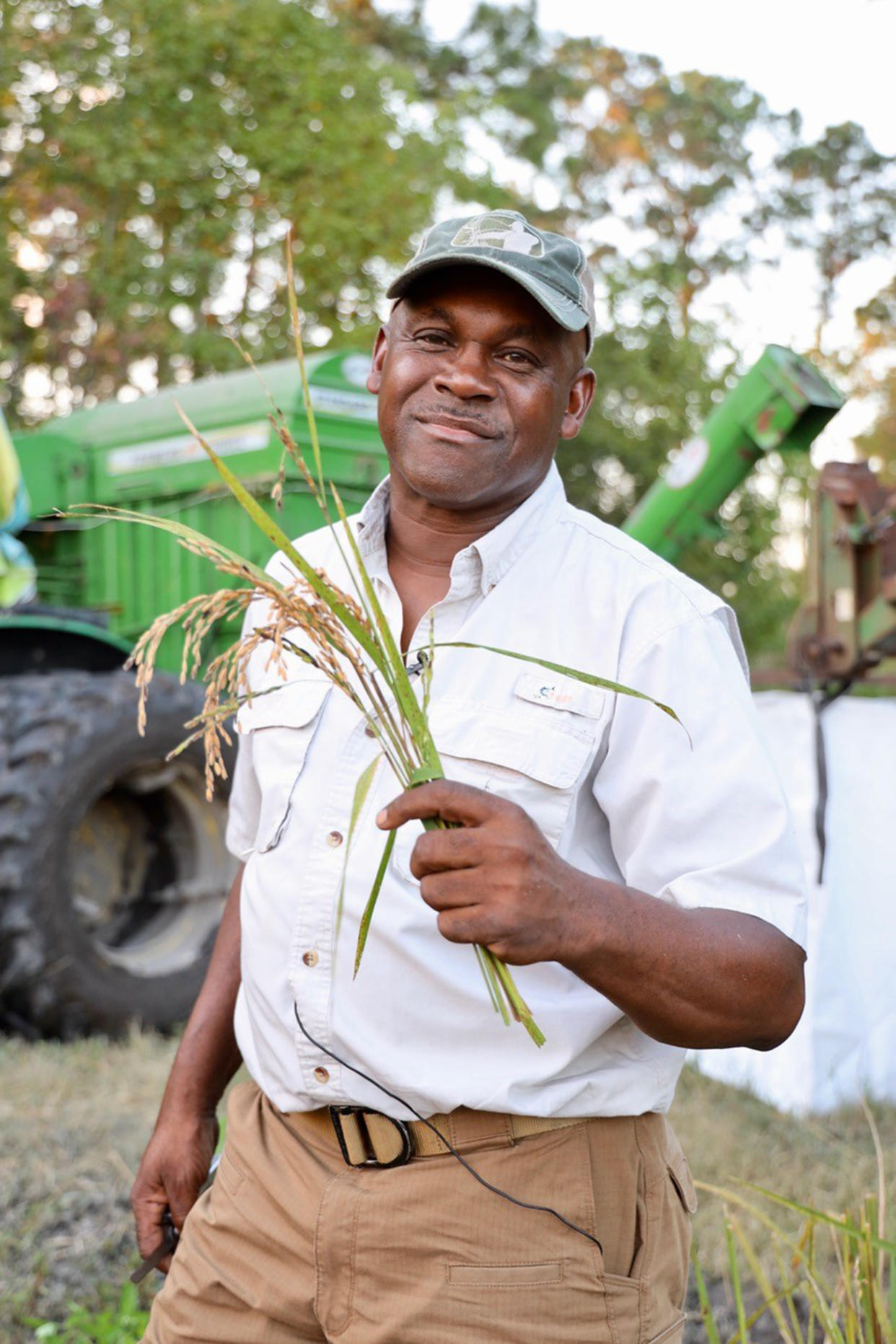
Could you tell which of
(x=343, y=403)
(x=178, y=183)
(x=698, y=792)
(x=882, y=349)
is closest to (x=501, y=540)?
(x=698, y=792)

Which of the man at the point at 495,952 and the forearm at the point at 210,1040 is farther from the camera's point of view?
the forearm at the point at 210,1040

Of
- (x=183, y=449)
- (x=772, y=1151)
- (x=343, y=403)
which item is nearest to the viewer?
(x=772, y=1151)

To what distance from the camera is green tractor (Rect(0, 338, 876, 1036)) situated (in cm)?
467

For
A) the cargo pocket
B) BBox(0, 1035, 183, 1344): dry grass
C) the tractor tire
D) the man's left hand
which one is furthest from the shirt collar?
the tractor tire

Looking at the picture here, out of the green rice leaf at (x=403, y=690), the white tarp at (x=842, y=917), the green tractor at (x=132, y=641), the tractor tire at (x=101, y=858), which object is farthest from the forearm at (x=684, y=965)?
the tractor tire at (x=101, y=858)

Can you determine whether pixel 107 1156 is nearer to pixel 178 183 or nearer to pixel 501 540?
pixel 501 540

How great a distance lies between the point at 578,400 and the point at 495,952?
881mm

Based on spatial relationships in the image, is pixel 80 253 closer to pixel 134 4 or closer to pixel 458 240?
pixel 134 4

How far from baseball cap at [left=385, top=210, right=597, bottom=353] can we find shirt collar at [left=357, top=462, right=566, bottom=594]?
0.22 metres

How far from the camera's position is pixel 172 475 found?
243 inches

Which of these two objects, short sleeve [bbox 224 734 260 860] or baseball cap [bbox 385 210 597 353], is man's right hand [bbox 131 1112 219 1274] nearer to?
short sleeve [bbox 224 734 260 860]

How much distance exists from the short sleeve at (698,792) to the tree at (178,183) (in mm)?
12134

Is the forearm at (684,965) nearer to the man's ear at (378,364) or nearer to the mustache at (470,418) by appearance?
the mustache at (470,418)

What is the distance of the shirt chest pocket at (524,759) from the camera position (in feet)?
5.41
